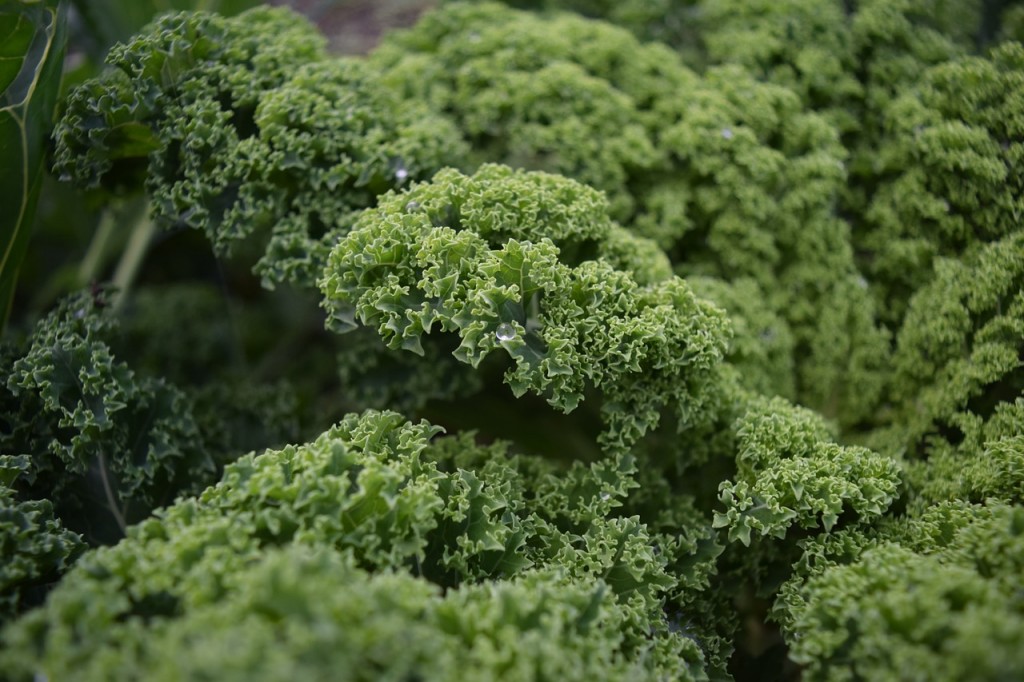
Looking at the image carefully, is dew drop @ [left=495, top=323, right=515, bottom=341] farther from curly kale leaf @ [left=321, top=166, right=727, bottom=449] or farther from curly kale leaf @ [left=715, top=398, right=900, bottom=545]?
curly kale leaf @ [left=715, top=398, right=900, bottom=545]

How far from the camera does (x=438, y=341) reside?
3.38 metres

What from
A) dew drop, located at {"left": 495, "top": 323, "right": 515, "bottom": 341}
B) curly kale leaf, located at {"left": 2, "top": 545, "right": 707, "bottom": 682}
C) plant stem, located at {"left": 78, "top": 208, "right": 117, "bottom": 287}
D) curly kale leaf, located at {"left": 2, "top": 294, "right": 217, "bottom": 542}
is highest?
dew drop, located at {"left": 495, "top": 323, "right": 515, "bottom": 341}

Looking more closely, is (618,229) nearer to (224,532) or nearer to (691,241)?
(691,241)

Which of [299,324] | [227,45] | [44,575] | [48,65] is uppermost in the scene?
[227,45]

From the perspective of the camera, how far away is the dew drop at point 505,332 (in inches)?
103

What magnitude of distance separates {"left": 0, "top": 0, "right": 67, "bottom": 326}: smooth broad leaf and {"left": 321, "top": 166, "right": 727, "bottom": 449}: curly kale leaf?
1383mm

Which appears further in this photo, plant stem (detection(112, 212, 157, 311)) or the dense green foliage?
plant stem (detection(112, 212, 157, 311))

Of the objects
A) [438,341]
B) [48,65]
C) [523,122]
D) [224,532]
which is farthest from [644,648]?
[48,65]

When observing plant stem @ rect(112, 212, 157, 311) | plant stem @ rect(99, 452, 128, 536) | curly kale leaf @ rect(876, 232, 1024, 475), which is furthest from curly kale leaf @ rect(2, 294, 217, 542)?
curly kale leaf @ rect(876, 232, 1024, 475)

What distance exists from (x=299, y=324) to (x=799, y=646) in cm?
392

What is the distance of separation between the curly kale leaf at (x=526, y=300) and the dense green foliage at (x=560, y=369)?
1 centimetres

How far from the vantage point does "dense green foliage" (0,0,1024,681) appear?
2049mm

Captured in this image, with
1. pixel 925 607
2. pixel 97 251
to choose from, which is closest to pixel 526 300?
pixel 925 607

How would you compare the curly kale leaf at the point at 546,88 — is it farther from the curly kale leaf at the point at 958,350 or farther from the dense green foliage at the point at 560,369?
the curly kale leaf at the point at 958,350
